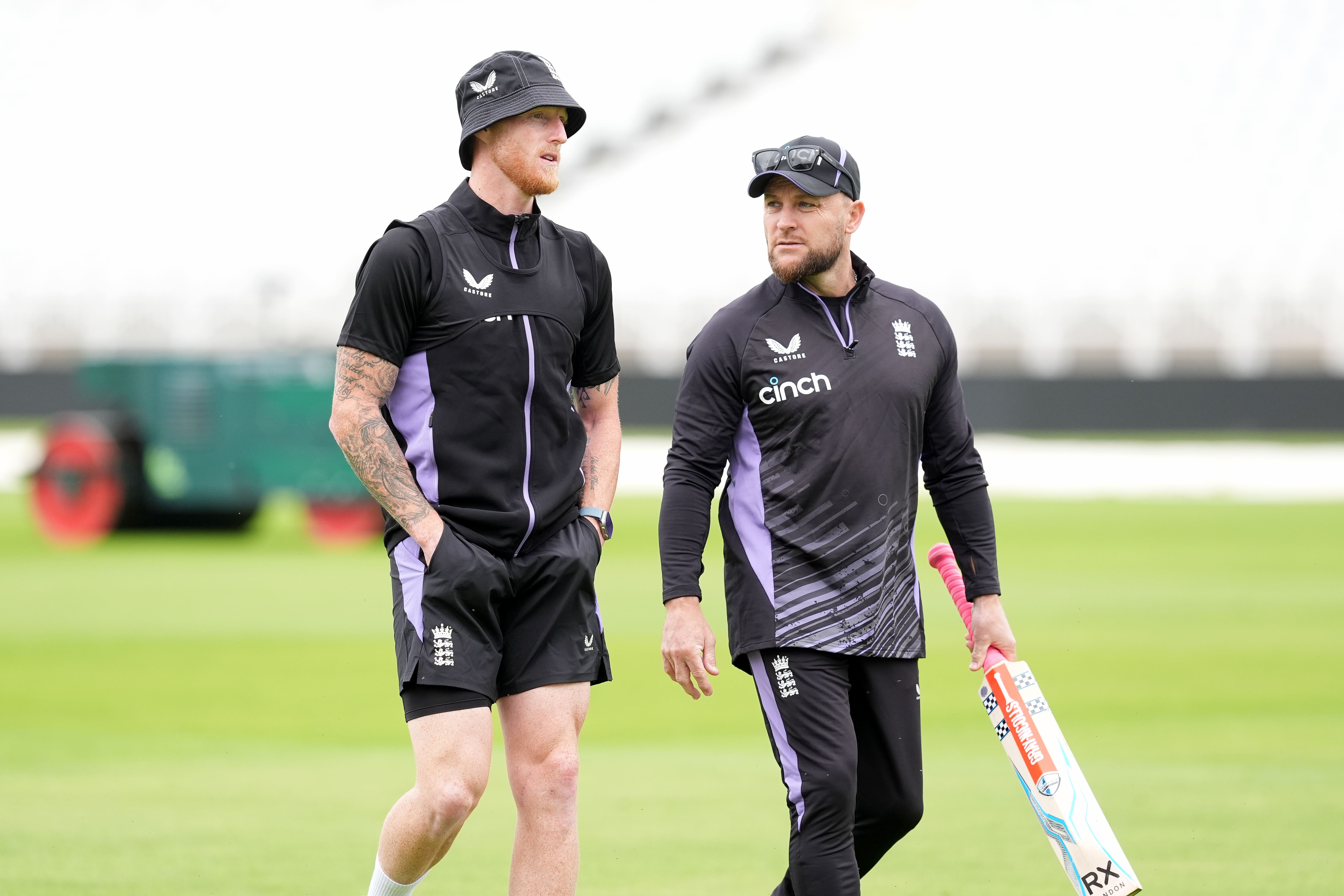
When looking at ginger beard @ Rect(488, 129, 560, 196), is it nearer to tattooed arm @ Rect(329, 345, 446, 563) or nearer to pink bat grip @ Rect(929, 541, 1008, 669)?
tattooed arm @ Rect(329, 345, 446, 563)

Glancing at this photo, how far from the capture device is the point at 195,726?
8719 mm

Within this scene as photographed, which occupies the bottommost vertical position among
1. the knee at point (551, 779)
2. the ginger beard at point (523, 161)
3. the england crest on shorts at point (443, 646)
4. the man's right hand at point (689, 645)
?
the knee at point (551, 779)

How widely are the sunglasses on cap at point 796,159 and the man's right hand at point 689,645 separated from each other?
1.17 m

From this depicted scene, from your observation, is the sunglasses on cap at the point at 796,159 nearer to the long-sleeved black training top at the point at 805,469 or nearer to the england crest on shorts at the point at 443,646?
the long-sleeved black training top at the point at 805,469

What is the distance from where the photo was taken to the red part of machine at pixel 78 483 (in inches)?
738

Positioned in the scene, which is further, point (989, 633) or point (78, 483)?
point (78, 483)

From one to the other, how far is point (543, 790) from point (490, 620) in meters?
0.45

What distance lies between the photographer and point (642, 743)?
27.4 ft

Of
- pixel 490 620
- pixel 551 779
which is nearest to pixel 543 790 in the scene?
pixel 551 779

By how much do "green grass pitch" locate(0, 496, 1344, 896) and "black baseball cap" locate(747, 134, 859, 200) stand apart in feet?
7.75

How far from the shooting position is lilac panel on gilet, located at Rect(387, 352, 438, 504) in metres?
4.30

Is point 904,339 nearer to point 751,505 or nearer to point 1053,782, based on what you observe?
point 751,505

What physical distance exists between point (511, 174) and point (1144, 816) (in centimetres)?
374

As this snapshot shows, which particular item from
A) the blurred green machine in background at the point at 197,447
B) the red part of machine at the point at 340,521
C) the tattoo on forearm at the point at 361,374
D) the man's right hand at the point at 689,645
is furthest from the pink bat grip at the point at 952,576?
the red part of machine at the point at 340,521
